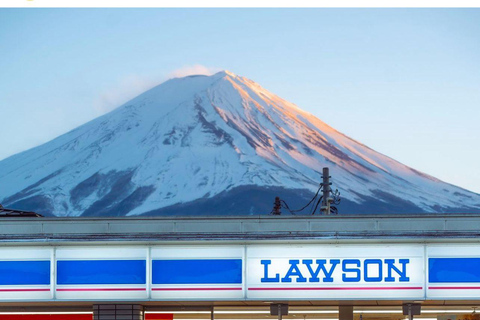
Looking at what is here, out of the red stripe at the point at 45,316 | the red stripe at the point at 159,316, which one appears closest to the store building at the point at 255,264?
the red stripe at the point at 159,316

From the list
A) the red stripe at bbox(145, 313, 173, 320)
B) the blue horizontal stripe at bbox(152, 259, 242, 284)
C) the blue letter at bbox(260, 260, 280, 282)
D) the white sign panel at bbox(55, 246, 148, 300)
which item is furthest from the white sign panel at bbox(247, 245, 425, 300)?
the white sign panel at bbox(55, 246, 148, 300)

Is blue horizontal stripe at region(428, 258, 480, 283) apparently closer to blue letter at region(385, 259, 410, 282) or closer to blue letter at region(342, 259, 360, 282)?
blue letter at region(385, 259, 410, 282)

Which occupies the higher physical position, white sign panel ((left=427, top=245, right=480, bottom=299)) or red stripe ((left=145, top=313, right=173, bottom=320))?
white sign panel ((left=427, top=245, right=480, bottom=299))

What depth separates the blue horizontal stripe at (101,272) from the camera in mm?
22234

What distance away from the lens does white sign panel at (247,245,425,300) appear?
72.0ft

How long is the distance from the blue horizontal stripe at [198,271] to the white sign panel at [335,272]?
375mm

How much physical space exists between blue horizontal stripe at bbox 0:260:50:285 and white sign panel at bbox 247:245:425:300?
4772 millimetres

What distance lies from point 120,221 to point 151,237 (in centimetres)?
124

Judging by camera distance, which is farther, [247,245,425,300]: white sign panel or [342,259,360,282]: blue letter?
[342,259,360,282]: blue letter

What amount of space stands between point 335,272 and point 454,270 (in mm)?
2676

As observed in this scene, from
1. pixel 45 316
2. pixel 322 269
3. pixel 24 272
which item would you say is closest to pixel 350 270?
pixel 322 269

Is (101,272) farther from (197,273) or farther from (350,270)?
(350,270)

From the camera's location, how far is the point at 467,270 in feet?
71.5

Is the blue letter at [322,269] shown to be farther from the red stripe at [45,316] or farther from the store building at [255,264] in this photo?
the red stripe at [45,316]
